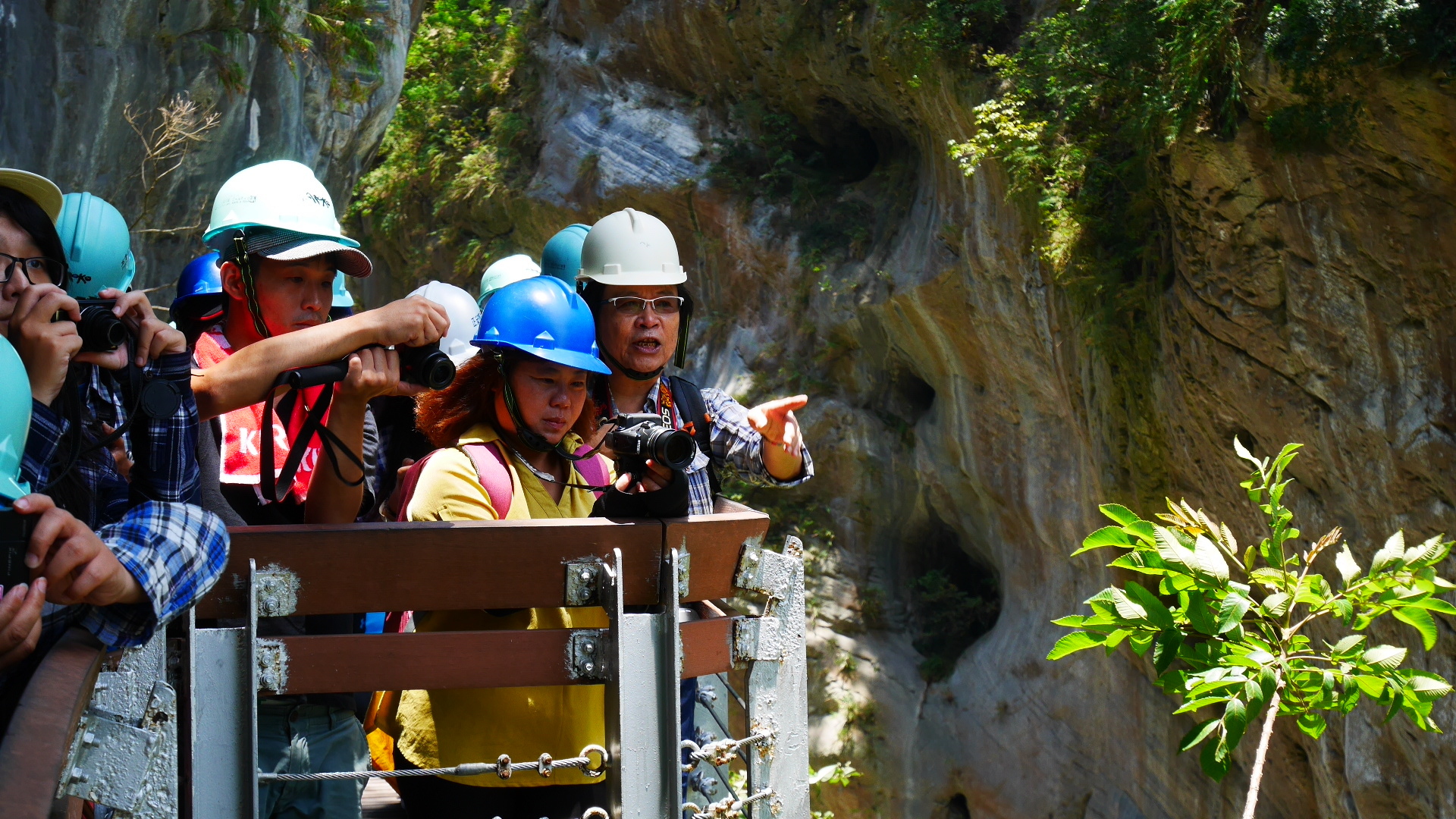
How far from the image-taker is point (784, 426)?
10.5 feet

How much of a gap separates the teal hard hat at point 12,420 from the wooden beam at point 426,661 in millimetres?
661

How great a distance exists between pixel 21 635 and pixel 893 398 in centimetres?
1284

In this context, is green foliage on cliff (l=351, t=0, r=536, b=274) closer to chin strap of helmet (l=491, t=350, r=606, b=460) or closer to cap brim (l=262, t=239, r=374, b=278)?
cap brim (l=262, t=239, r=374, b=278)

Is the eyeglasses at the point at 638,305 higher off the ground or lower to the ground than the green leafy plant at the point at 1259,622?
higher

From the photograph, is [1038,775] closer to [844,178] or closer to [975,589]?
[975,589]

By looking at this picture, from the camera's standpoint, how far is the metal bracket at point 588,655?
2311mm

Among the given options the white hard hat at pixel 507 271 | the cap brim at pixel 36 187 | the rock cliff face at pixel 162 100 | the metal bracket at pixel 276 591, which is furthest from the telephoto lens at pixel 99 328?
the rock cliff face at pixel 162 100

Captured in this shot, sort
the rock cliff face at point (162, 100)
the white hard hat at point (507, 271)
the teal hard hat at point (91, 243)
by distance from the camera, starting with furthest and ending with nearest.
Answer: the rock cliff face at point (162, 100) → the white hard hat at point (507, 271) → the teal hard hat at point (91, 243)

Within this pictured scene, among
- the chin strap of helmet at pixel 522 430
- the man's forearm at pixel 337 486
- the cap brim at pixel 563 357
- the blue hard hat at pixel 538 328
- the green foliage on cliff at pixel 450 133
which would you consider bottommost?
the man's forearm at pixel 337 486

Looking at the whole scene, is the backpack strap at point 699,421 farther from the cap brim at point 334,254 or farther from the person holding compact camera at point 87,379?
the person holding compact camera at point 87,379

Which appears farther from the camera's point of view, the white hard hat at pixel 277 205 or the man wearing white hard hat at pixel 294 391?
the white hard hat at pixel 277 205

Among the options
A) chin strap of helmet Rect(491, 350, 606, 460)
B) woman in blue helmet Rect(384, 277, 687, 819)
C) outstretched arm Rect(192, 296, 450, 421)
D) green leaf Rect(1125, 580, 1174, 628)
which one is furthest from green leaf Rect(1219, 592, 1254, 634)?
outstretched arm Rect(192, 296, 450, 421)

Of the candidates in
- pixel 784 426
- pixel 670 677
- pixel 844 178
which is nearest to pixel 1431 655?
pixel 784 426

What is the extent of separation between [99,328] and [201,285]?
4.79 ft
